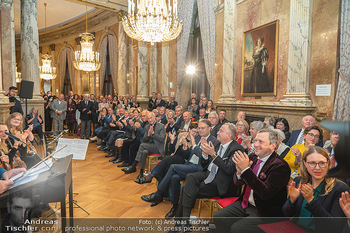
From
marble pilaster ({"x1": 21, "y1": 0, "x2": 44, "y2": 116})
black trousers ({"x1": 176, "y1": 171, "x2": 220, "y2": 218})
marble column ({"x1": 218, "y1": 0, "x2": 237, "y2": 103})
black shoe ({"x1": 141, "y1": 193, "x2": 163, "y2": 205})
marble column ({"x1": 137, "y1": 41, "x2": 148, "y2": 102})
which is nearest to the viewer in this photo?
black trousers ({"x1": 176, "y1": 171, "x2": 220, "y2": 218})

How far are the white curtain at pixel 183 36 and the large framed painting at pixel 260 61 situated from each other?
9.28 feet

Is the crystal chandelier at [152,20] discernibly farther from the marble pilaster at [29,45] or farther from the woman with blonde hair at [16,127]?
the marble pilaster at [29,45]

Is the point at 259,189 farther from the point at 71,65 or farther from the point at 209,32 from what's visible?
the point at 71,65

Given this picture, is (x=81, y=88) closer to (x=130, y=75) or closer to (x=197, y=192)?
(x=130, y=75)


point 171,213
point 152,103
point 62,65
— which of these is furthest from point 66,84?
point 171,213

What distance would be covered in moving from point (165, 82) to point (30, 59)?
4.97m

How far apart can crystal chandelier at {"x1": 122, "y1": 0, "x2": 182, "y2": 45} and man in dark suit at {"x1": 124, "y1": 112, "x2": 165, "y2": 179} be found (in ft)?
5.97

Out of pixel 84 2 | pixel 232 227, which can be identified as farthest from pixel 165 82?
pixel 232 227

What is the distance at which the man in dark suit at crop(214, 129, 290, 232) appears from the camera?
6.86 feet

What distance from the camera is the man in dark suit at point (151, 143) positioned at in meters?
4.85

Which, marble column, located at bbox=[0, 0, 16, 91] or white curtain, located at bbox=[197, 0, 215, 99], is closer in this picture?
marble column, located at bbox=[0, 0, 16, 91]

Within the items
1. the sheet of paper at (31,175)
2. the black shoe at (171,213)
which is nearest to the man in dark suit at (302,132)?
the black shoe at (171,213)

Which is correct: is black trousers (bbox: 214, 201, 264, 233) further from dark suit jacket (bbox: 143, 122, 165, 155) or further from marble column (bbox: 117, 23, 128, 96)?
marble column (bbox: 117, 23, 128, 96)

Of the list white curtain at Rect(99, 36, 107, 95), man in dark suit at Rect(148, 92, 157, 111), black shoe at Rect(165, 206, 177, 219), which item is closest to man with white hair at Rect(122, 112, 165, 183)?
black shoe at Rect(165, 206, 177, 219)
